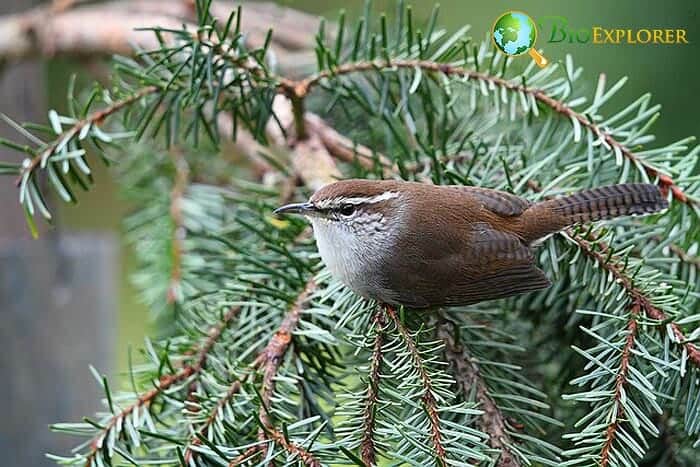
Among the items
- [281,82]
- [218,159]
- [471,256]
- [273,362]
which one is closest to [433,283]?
[471,256]

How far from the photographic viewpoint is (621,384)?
730mm

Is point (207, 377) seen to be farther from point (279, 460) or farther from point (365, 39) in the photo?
point (365, 39)

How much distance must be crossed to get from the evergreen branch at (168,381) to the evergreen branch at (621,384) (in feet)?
1.39

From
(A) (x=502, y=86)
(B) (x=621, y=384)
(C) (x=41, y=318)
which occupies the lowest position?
(C) (x=41, y=318)

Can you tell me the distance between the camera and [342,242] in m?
0.92

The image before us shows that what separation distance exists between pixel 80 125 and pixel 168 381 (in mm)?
333

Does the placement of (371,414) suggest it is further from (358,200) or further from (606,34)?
(606,34)

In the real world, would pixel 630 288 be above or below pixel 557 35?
below

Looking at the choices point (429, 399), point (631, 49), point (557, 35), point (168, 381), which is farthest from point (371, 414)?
point (631, 49)

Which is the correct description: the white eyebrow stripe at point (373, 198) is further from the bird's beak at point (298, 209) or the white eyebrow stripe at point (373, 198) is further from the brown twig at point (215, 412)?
the brown twig at point (215, 412)

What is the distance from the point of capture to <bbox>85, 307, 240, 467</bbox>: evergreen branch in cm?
78

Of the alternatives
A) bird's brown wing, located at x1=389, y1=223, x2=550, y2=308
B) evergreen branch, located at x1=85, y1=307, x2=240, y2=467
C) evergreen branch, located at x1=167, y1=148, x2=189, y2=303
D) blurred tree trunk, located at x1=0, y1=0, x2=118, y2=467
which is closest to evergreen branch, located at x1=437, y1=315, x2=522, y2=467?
bird's brown wing, located at x1=389, y1=223, x2=550, y2=308

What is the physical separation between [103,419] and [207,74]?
16.3 inches

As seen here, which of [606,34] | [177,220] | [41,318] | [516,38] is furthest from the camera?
[41,318]
